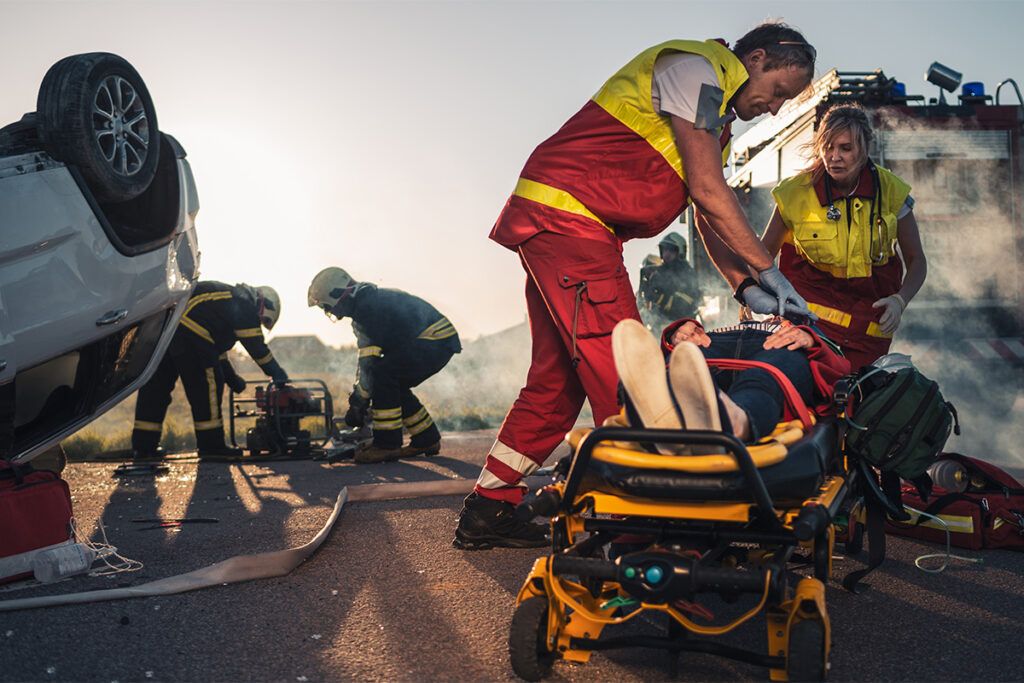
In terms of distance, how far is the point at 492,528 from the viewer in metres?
4.06

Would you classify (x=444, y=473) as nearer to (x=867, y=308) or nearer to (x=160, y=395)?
(x=160, y=395)

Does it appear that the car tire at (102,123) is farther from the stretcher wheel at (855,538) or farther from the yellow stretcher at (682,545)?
the stretcher wheel at (855,538)

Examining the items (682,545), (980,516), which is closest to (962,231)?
(980,516)

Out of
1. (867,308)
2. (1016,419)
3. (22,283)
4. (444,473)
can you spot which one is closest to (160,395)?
(444,473)

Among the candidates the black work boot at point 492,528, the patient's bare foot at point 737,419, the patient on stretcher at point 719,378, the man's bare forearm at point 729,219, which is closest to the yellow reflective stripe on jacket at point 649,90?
the man's bare forearm at point 729,219

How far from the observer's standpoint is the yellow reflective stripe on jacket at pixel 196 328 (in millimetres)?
8492

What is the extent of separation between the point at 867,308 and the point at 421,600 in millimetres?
2521

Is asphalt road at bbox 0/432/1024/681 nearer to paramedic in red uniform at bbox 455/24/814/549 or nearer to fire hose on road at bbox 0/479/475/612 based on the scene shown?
fire hose on road at bbox 0/479/475/612

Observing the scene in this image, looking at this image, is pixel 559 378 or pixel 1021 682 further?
pixel 559 378

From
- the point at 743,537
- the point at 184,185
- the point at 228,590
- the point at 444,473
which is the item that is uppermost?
the point at 184,185

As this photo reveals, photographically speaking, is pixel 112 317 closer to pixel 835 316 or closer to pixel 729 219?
pixel 729 219

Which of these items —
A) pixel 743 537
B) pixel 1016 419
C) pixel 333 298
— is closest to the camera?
pixel 743 537

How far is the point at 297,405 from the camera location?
9391mm

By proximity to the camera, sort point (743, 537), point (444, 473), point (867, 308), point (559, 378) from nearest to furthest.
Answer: point (743, 537) → point (559, 378) → point (867, 308) → point (444, 473)
